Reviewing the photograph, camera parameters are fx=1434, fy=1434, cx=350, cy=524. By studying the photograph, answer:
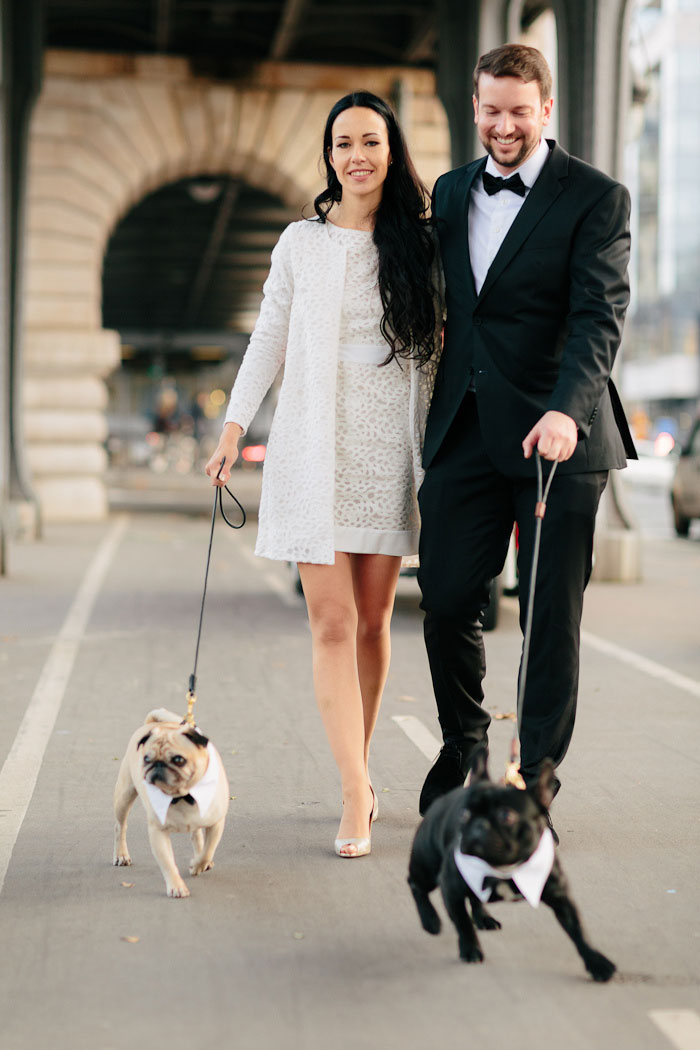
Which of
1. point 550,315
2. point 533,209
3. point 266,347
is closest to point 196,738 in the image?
point 266,347

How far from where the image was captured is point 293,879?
13.6ft

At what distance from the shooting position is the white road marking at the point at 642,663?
766 cm

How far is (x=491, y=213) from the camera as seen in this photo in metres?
4.36

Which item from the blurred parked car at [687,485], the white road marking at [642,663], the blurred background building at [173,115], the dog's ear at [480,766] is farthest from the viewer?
the blurred parked car at [687,485]

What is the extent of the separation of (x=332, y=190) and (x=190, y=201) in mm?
28361

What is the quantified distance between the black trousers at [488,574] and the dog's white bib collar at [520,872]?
1.01 m

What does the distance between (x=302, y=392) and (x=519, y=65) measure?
117 centimetres

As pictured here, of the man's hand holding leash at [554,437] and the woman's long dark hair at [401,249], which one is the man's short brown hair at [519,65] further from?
the man's hand holding leash at [554,437]

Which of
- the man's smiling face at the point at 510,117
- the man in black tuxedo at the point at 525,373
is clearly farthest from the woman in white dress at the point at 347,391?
the man's smiling face at the point at 510,117

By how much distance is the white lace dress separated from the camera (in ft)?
14.6

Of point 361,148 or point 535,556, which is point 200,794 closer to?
point 535,556

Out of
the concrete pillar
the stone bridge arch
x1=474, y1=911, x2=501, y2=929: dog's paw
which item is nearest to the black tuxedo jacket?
x1=474, y1=911, x2=501, y2=929: dog's paw

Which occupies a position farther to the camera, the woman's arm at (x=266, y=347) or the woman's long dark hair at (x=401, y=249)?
the woman's arm at (x=266, y=347)

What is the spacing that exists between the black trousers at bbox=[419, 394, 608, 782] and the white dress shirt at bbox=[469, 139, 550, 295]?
0.42 meters
